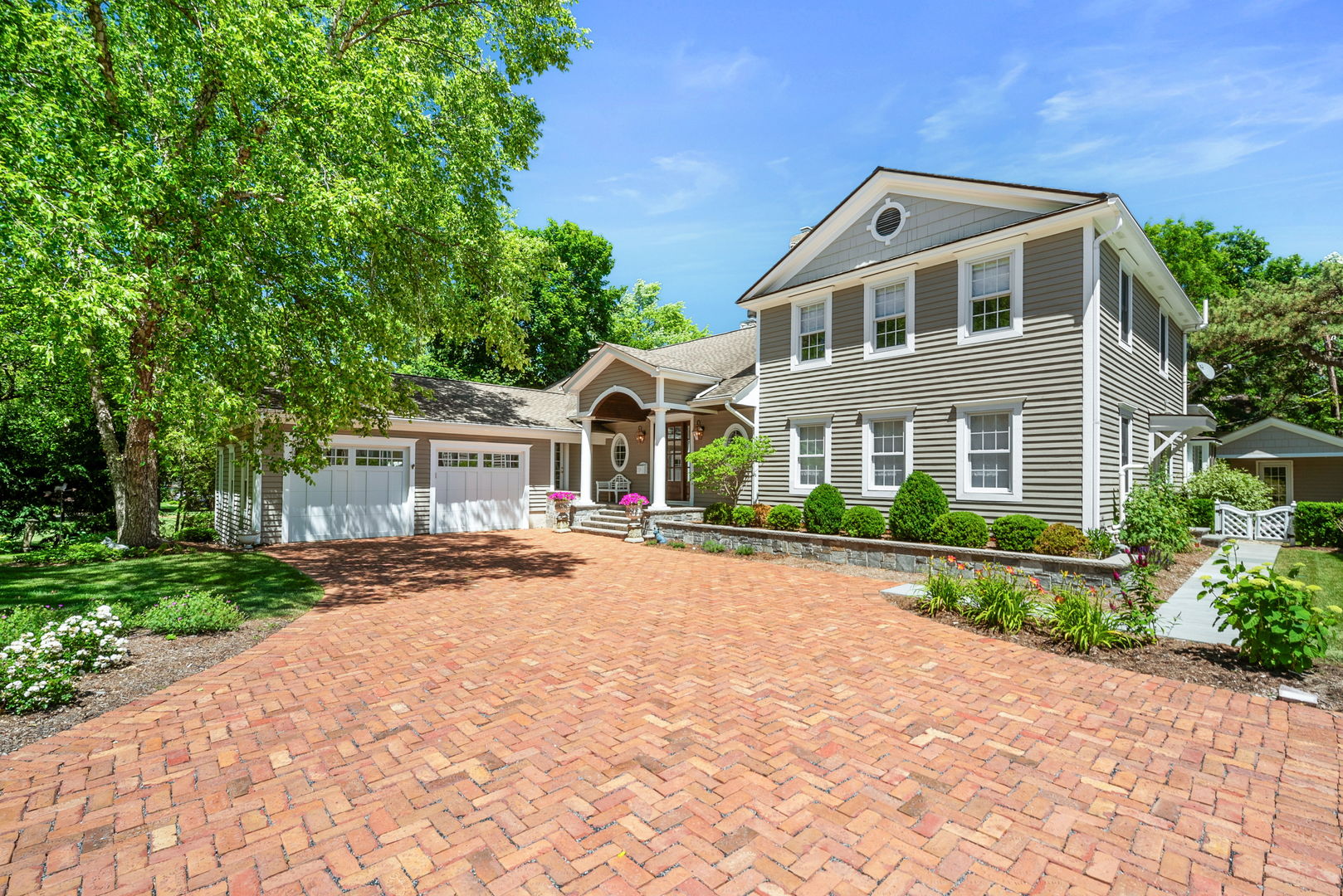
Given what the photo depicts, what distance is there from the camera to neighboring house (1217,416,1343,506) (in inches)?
762

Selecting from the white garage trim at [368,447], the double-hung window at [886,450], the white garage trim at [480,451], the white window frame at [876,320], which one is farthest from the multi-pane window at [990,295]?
the white garage trim at [368,447]

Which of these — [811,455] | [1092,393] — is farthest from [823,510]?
[1092,393]

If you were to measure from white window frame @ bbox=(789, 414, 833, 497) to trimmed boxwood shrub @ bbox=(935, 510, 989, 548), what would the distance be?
3408 mm

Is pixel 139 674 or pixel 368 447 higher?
pixel 368 447

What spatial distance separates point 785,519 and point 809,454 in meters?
2.03

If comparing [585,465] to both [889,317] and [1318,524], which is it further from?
[1318,524]

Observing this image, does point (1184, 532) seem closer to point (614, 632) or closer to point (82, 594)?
point (614, 632)

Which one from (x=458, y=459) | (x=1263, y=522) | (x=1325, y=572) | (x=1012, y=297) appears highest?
(x=1012, y=297)

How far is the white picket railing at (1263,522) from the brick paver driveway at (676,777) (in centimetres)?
1351

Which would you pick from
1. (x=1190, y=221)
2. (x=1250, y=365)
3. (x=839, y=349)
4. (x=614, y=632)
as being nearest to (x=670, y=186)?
(x=839, y=349)

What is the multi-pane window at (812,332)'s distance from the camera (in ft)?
46.1

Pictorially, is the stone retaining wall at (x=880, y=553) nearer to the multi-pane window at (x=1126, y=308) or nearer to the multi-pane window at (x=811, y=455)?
the multi-pane window at (x=811, y=455)

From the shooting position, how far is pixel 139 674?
17.4ft

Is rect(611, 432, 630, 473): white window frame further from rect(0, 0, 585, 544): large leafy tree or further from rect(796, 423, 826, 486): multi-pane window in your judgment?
rect(0, 0, 585, 544): large leafy tree
